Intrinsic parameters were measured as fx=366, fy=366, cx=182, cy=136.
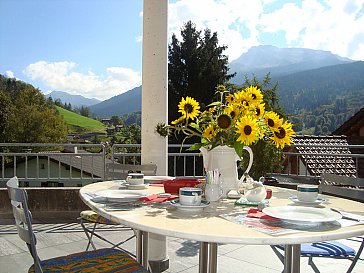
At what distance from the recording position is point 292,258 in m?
1.69

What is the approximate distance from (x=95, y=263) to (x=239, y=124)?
0.96 meters

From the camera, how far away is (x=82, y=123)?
61.1 meters

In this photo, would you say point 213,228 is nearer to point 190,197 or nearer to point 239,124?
point 190,197

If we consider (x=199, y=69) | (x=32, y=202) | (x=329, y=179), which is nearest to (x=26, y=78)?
(x=199, y=69)

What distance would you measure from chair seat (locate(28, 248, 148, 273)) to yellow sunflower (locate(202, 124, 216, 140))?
2.38 ft

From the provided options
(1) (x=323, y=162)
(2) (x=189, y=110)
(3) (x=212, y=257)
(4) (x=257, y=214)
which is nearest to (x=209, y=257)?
(3) (x=212, y=257)

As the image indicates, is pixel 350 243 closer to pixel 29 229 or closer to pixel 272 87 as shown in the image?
pixel 29 229

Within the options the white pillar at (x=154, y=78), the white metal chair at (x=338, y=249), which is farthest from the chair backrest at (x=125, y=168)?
the white metal chair at (x=338, y=249)

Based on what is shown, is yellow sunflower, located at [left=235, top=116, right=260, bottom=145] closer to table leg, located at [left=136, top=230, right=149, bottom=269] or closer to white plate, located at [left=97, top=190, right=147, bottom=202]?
white plate, located at [left=97, top=190, right=147, bottom=202]

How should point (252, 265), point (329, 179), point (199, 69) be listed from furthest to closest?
1. point (199, 69)
2. point (252, 265)
3. point (329, 179)

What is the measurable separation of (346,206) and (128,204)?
3.42ft

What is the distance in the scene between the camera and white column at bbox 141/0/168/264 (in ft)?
10.9

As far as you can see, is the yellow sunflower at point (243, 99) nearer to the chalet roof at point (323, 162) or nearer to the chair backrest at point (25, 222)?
the chair backrest at point (25, 222)

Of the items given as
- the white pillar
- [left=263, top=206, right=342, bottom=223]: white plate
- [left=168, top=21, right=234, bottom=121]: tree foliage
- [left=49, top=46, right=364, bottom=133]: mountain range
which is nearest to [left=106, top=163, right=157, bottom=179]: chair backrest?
the white pillar
